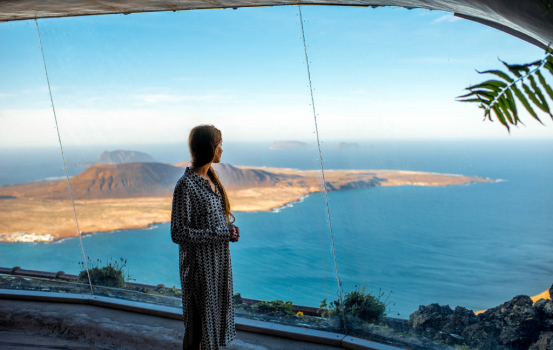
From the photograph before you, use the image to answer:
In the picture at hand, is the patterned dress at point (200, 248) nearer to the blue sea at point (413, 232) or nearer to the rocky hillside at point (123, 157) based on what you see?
the blue sea at point (413, 232)

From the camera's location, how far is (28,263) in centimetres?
360

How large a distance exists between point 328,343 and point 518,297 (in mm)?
1099

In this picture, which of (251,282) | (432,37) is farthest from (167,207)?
(432,37)

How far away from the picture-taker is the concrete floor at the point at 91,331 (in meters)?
2.53

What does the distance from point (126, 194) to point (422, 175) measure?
2.43 metres

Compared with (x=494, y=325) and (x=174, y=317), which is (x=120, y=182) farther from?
(x=494, y=325)

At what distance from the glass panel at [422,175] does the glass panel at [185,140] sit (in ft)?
0.69

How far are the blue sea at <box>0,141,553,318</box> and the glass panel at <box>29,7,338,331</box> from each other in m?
0.02

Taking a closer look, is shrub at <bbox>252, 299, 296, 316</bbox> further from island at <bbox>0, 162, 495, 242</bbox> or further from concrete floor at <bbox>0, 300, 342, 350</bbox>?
island at <bbox>0, 162, 495, 242</bbox>

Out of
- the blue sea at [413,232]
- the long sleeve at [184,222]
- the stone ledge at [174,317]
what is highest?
the long sleeve at [184,222]

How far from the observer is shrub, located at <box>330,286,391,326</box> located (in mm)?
2441

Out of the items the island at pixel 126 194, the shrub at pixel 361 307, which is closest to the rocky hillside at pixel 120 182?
the island at pixel 126 194

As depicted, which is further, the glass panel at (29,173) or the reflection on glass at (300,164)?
the glass panel at (29,173)

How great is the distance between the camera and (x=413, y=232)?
236 centimetres
